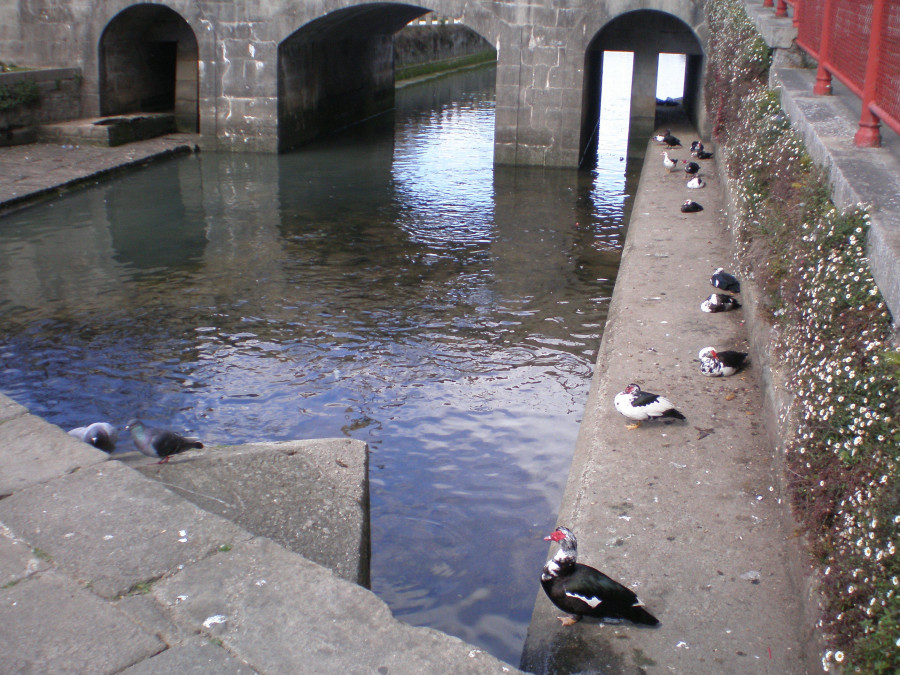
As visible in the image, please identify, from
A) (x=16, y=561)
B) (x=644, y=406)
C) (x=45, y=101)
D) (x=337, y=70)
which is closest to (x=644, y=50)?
(x=337, y=70)

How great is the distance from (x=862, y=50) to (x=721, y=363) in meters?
2.27

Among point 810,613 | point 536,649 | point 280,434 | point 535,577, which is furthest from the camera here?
point 280,434

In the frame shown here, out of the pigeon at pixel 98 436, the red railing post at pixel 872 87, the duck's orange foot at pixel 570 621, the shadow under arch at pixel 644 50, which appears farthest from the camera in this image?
the shadow under arch at pixel 644 50

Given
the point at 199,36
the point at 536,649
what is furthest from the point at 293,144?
the point at 536,649

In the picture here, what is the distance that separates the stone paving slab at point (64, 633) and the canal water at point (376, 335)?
1833 millimetres

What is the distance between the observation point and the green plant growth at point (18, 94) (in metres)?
16.8

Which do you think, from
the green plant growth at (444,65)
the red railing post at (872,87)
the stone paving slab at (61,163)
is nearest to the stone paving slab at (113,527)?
the red railing post at (872,87)

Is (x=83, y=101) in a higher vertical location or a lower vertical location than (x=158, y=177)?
higher

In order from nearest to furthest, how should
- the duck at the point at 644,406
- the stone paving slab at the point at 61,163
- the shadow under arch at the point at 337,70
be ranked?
the duck at the point at 644,406 < the stone paving slab at the point at 61,163 < the shadow under arch at the point at 337,70

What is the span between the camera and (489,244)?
11695 millimetres

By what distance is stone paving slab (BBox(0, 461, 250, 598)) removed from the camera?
3.33 meters

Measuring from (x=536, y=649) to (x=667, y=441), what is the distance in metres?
1.90

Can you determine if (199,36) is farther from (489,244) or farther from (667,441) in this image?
(667,441)

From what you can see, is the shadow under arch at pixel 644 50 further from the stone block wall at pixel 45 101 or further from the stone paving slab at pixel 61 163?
the stone block wall at pixel 45 101
